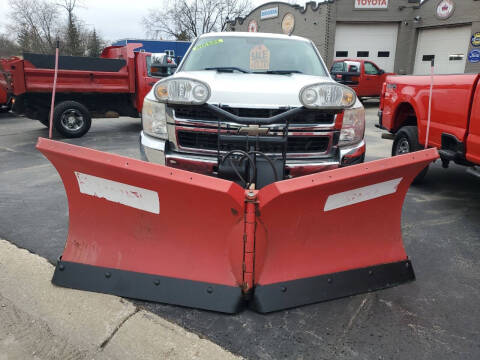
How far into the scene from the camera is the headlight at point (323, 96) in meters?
2.76

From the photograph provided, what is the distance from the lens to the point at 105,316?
2.32 m

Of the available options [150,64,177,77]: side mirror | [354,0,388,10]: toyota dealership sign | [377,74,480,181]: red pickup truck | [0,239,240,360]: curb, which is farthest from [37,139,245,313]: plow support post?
[354,0,388,10]: toyota dealership sign

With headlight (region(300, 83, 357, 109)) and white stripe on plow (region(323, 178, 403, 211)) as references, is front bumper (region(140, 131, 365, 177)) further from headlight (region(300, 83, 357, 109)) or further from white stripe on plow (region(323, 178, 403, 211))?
white stripe on plow (region(323, 178, 403, 211))

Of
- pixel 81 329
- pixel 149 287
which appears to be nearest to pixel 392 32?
pixel 149 287

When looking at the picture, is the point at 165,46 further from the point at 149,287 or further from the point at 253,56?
the point at 149,287

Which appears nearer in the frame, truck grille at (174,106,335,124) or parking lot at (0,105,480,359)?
parking lot at (0,105,480,359)

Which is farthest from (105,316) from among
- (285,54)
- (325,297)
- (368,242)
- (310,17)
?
(310,17)

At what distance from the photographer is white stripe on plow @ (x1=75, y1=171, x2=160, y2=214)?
2289 millimetres

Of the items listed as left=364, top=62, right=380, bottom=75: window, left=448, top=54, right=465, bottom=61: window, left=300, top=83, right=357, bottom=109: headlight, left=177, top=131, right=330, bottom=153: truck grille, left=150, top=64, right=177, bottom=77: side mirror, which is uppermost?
Answer: left=448, top=54, right=465, bottom=61: window

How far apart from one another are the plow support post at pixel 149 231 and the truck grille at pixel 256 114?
2.86 ft

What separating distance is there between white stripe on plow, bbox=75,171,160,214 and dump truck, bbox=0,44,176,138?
21.0 feet

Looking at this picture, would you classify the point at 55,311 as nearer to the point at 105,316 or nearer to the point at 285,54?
the point at 105,316

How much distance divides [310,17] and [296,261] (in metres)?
22.6

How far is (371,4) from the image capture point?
20578mm
